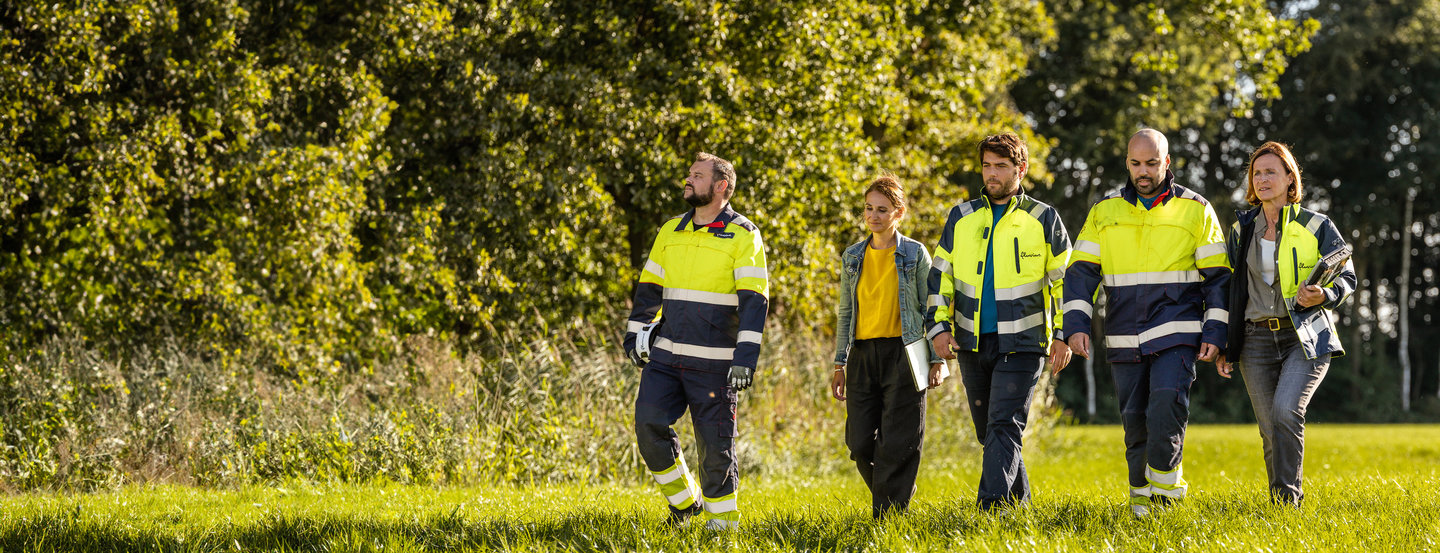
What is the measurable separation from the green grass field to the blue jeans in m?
0.21

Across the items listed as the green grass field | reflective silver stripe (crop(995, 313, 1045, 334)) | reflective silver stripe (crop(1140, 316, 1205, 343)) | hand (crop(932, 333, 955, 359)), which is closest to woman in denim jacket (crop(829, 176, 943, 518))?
hand (crop(932, 333, 955, 359))

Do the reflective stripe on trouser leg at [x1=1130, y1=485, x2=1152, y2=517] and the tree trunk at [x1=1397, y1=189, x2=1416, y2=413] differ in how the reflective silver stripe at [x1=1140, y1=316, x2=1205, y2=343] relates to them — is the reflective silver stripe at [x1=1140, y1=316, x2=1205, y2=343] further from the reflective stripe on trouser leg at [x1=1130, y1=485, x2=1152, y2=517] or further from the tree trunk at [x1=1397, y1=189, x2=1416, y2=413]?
the tree trunk at [x1=1397, y1=189, x2=1416, y2=413]

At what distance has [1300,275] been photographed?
5.46 meters

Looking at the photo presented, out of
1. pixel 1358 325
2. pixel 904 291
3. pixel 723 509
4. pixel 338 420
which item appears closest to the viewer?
pixel 723 509

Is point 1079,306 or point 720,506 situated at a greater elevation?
point 1079,306

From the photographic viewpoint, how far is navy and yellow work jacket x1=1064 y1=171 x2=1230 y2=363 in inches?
213

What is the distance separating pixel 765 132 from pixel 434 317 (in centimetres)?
392

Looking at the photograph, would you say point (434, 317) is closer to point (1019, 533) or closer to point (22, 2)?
point (22, 2)

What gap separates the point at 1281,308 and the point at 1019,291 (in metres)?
1.25

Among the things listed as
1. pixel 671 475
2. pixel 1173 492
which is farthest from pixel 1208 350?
pixel 671 475

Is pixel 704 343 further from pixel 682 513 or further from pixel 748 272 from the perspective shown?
pixel 682 513

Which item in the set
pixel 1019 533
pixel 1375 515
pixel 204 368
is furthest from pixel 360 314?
pixel 1375 515

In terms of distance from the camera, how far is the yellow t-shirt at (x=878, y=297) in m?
5.68

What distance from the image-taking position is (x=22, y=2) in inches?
372
